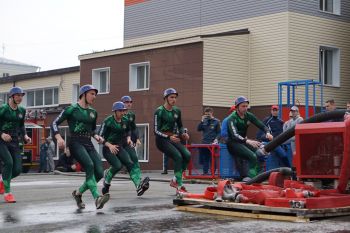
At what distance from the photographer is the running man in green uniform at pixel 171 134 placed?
511 inches

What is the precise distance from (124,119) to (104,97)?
19.4 metres

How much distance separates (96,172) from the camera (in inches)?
441

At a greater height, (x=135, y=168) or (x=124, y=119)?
(x=124, y=119)

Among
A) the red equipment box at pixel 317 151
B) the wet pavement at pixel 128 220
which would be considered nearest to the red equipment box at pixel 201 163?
the wet pavement at pixel 128 220

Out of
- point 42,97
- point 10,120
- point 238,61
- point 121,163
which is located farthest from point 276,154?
point 42,97

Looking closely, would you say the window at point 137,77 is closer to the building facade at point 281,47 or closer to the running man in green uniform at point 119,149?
the building facade at point 281,47

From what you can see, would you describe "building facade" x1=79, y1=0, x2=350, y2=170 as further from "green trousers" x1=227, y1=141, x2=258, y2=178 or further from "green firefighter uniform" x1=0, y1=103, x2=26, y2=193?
"green firefighter uniform" x1=0, y1=103, x2=26, y2=193

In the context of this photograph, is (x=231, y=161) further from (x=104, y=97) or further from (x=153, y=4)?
(x=153, y=4)

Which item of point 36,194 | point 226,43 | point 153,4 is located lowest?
point 36,194

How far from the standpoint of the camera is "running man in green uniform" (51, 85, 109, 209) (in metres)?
10.9

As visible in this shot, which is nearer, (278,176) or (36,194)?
(278,176)

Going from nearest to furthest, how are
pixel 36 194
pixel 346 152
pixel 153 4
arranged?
pixel 346 152
pixel 36 194
pixel 153 4

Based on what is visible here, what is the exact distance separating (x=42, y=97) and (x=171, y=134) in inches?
1189

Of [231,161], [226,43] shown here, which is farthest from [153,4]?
[231,161]
